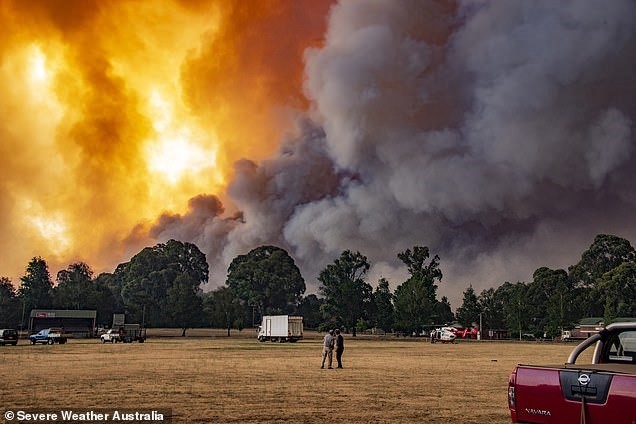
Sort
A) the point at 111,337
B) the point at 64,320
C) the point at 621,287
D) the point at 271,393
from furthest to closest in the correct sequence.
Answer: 1. the point at 621,287
2. the point at 64,320
3. the point at 111,337
4. the point at 271,393

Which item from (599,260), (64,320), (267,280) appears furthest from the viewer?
(267,280)

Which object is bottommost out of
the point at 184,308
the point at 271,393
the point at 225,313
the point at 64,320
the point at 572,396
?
the point at 271,393

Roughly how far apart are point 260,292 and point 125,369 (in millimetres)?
146445

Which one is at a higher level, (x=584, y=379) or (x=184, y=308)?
(x=184, y=308)

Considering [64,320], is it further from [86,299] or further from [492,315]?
[492,315]

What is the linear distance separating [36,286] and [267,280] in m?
60.4

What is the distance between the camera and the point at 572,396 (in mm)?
7957

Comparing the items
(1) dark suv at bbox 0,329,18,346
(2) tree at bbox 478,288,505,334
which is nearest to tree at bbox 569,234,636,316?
(2) tree at bbox 478,288,505,334

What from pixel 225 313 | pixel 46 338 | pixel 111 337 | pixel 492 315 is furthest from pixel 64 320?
pixel 492 315

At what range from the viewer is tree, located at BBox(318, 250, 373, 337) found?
126562mm

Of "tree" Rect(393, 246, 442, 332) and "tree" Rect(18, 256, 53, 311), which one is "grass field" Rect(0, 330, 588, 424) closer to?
"tree" Rect(393, 246, 442, 332)

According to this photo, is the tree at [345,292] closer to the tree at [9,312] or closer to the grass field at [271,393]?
the tree at [9,312]

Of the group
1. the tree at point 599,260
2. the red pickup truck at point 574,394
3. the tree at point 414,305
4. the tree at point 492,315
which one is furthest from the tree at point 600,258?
the red pickup truck at point 574,394

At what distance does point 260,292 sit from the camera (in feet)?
578
